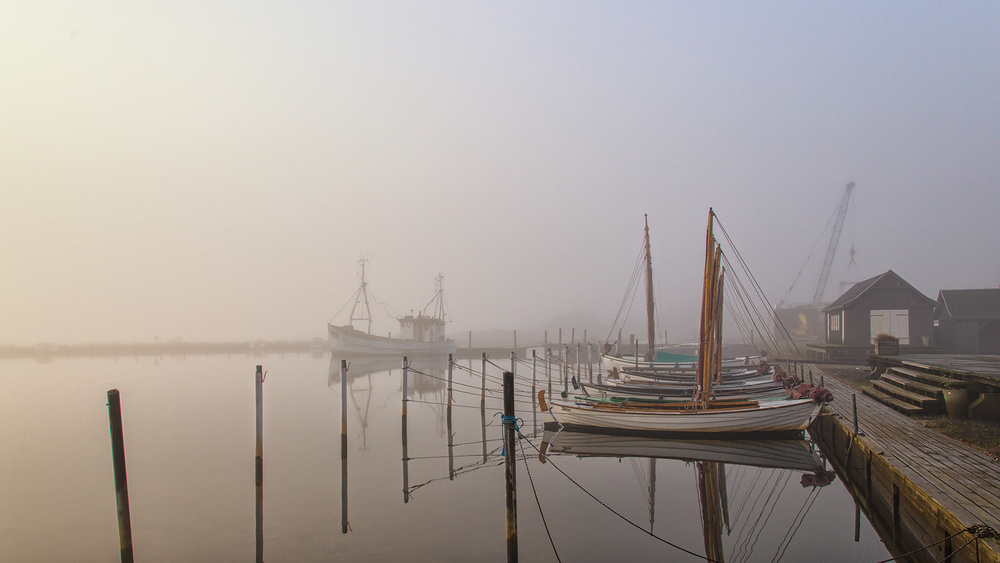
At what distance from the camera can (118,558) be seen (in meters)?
11.5

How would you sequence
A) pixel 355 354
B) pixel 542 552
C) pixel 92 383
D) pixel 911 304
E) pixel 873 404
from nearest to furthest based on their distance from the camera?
pixel 542 552 → pixel 873 404 → pixel 911 304 → pixel 92 383 → pixel 355 354

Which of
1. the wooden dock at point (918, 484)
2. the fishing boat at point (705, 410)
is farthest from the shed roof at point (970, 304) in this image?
the wooden dock at point (918, 484)

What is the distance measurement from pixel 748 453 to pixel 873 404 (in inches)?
213

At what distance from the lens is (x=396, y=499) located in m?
14.8

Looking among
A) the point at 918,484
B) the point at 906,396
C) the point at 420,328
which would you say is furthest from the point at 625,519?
the point at 420,328

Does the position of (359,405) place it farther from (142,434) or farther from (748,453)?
(748,453)

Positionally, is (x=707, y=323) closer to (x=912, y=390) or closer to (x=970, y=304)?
(x=912, y=390)

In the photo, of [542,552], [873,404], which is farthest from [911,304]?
[542,552]

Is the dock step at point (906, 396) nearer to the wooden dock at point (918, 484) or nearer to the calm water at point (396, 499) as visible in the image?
A: the wooden dock at point (918, 484)

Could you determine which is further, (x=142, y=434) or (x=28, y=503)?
(x=142, y=434)

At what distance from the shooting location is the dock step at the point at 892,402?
1689 cm

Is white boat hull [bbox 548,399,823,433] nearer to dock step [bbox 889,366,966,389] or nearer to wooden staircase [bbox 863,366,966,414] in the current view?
wooden staircase [bbox 863,366,966,414]

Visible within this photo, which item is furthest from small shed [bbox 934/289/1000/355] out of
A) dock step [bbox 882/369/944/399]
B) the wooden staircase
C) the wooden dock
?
the wooden dock

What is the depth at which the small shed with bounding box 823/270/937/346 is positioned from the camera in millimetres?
39812
